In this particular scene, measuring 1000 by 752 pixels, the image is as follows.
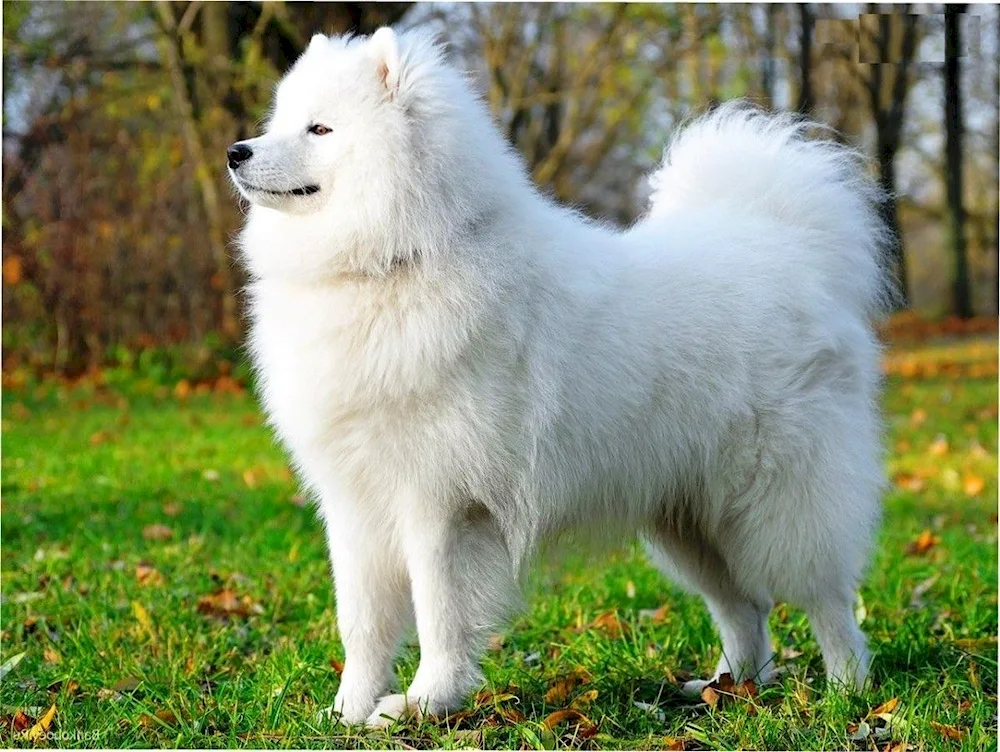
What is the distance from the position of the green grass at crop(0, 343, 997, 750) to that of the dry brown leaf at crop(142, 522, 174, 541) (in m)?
0.06

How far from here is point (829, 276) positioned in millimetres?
3584

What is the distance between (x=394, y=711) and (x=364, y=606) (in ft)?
1.02

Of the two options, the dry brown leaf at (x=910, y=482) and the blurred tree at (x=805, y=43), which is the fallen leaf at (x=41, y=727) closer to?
the dry brown leaf at (x=910, y=482)

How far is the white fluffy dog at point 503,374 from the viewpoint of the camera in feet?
9.60

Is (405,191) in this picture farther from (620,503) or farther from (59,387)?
(59,387)

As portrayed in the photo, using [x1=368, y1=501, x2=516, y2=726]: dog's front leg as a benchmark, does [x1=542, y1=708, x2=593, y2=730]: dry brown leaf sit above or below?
below

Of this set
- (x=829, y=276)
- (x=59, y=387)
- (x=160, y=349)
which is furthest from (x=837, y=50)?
(x=829, y=276)

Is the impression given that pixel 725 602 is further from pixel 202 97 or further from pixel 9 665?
pixel 202 97

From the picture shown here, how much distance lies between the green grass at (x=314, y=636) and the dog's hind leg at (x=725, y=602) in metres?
0.13

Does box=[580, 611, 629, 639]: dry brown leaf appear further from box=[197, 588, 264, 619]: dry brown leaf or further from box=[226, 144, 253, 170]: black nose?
box=[226, 144, 253, 170]: black nose

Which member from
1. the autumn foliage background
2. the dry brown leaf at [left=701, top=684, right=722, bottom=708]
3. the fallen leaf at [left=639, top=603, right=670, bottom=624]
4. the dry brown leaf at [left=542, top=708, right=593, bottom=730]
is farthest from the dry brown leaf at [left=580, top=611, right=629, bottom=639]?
the dry brown leaf at [left=542, top=708, right=593, bottom=730]

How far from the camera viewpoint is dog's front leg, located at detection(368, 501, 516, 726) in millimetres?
3010

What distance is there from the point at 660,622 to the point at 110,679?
1.96m

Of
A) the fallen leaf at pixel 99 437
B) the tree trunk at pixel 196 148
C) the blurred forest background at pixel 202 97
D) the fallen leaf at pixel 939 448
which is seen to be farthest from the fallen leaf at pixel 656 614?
the tree trunk at pixel 196 148
